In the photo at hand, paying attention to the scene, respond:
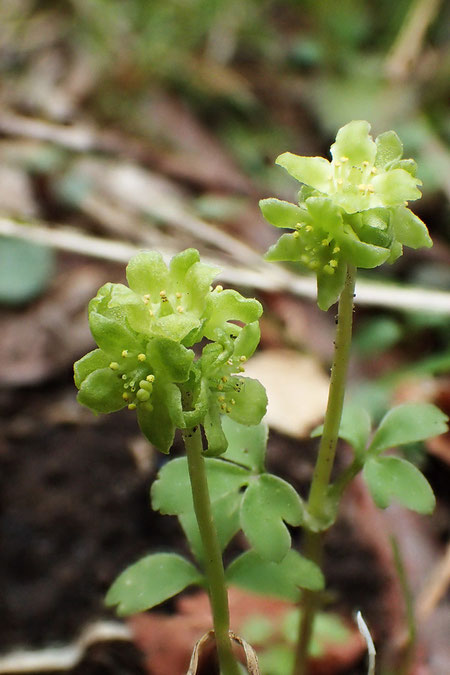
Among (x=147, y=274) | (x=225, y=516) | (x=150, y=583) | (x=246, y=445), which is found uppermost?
(x=147, y=274)

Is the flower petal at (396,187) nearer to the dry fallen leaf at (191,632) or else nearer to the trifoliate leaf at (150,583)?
the trifoliate leaf at (150,583)

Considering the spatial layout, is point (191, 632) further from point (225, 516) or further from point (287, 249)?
point (287, 249)

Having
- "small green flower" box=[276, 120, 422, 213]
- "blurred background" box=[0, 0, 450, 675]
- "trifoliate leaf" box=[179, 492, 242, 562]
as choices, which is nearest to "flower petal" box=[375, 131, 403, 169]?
"small green flower" box=[276, 120, 422, 213]

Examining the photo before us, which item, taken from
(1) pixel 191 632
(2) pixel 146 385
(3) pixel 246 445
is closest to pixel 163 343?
(2) pixel 146 385

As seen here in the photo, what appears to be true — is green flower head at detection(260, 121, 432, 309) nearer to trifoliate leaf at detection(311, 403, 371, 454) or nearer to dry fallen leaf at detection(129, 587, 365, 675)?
trifoliate leaf at detection(311, 403, 371, 454)

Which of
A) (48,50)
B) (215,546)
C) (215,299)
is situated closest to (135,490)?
(215,546)

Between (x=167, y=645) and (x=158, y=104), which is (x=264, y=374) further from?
(x=158, y=104)
